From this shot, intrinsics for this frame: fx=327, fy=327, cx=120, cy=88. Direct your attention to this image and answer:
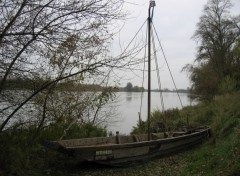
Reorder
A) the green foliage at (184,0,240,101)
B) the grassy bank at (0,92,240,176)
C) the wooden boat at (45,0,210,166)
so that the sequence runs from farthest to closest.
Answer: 1. the green foliage at (184,0,240,101)
2. the wooden boat at (45,0,210,166)
3. the grassy bank at (0,92,240,176)

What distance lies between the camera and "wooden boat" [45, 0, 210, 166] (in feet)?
28.6

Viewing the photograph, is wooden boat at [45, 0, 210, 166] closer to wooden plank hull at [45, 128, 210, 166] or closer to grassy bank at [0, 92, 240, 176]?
wooden plank hull at [45, 128, 210, 166]

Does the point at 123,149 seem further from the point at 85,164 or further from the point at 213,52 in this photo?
the point at 213,52

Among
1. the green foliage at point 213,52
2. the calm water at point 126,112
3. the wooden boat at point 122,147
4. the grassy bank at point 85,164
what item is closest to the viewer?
the grassy bank at point 85,164

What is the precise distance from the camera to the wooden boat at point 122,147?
8719mm

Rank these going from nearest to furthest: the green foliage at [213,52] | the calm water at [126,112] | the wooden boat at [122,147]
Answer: the wooden boat at [122,147] → the calm water at [126,112] → the green foliage at [213,52]

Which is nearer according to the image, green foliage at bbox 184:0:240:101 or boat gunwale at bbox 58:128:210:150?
boat gunwale at bbox 58:128:210:150

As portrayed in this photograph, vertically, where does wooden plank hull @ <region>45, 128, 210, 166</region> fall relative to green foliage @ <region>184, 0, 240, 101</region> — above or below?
below

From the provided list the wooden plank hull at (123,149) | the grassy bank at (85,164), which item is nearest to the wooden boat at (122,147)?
the wooden plank hull at (123,149)

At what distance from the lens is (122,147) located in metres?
9.50

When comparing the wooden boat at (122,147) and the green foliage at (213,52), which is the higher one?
the green foliage at (213,52)

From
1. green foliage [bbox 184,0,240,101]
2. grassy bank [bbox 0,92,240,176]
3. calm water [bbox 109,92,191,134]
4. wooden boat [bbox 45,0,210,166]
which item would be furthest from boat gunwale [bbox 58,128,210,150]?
green foliage [bbox 184,0,240,101]

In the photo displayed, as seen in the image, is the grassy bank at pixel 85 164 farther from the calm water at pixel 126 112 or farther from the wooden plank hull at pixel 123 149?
the calm water at pixel 126 112

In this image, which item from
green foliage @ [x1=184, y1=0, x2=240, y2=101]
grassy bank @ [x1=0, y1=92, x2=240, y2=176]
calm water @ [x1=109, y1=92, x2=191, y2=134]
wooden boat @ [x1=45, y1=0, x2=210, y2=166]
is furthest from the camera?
green foliage @ [x1=184, y1=0, x2=240, y2=101]
